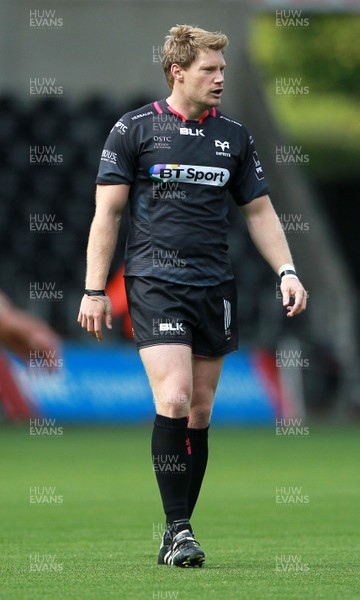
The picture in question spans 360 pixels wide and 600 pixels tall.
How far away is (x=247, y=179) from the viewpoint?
7250mm

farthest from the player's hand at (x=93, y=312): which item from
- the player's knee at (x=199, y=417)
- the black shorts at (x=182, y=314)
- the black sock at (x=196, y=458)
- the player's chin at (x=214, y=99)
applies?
the player's chin at (x=214, y=99)

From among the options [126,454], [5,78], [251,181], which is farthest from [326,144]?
[251,181]

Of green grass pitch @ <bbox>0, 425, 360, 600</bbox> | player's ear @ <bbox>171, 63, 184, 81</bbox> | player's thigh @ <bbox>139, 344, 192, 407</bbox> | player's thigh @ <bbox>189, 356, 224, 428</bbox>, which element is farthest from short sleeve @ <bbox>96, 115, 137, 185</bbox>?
green grass pitch @ <bbox>0, 425, 360, 600</bbox>

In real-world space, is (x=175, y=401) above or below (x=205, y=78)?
below

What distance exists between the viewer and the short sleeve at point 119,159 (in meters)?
6.91

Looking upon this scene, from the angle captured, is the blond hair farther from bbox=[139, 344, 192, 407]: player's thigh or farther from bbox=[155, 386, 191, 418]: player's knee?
bbox=[155, 386, 191, 418]: player's knee

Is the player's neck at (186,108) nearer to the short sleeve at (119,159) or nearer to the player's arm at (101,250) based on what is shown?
the short sleeve at (119,159)

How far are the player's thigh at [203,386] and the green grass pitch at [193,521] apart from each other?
0.71 meters

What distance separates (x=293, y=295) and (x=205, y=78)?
3.60ft

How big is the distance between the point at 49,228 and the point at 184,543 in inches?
725

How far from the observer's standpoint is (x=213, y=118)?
715 centimetres

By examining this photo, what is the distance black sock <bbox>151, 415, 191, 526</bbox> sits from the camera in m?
6.78

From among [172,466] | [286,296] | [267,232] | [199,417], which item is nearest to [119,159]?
[267,232]

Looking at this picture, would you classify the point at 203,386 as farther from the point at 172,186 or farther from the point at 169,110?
the point at 169,110
